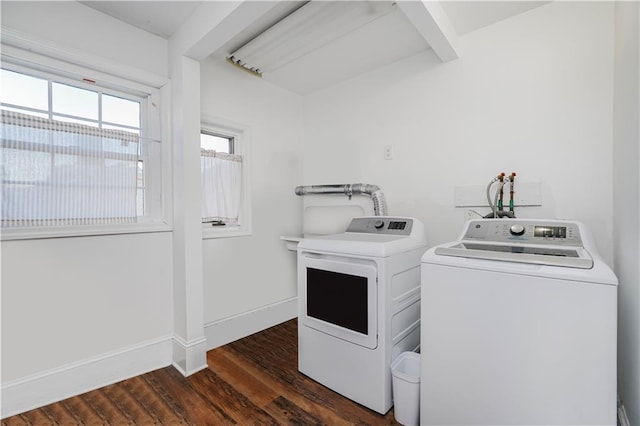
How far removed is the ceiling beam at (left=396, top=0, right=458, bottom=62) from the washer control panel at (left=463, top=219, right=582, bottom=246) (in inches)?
48.0

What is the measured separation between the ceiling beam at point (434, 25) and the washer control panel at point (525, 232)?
122 centimetres

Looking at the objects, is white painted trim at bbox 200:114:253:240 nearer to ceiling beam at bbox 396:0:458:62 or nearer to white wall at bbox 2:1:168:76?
white wall at bbox 2:1:168:76

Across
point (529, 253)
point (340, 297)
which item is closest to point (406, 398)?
point (340, 297)

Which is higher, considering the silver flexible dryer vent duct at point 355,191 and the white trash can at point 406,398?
the silver flexible dryer vent duct at point 355,191

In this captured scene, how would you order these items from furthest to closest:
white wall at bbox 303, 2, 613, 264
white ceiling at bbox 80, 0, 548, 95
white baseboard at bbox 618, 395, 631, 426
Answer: white ceiling at bbox 80, 0, 548, 95, white wall at bbox 303, 2, 613, 264, white baseboard at bbox 618, 395, 631, 426

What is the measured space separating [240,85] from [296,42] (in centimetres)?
75

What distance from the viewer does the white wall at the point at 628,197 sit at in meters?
1.15

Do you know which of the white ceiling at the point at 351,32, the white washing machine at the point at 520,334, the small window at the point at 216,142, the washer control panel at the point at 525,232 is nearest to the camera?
the white washing machine at the point at 520,334

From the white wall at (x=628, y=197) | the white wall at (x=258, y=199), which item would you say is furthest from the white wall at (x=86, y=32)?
the white wall at (x=628, y=197)

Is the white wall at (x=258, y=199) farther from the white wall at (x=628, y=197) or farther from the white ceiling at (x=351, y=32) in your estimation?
the white wall at (x=628, y=197)

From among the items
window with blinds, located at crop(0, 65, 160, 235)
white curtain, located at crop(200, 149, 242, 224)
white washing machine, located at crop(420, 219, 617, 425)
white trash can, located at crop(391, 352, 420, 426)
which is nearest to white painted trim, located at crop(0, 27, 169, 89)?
window with blinds, located at crop(0, 65, 160, 235)

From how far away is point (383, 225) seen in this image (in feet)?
7.13

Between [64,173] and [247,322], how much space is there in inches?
69.5

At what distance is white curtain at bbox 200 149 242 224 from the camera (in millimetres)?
2490
